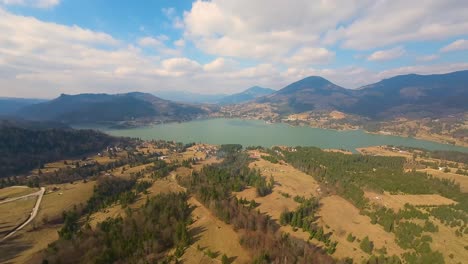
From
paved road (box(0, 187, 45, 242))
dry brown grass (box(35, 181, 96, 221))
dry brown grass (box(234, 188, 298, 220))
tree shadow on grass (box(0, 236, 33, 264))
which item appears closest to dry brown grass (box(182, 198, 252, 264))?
dry brown grass (box(234, 188, 298, 220))

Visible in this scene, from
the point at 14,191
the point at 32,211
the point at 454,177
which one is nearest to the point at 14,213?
the point at 32,211

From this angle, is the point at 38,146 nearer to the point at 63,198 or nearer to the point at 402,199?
the point at 63,198

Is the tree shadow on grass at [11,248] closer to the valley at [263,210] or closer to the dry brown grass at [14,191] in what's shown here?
the valley at [263,210]

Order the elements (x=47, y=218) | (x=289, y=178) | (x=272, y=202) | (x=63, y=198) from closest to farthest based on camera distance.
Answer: (x=47, y=218)
(x=63, y=198)
(x=272, y=202)
(x=289, y=178)

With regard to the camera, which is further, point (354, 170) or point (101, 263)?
point (354, 170)

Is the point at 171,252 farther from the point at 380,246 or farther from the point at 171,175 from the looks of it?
the point at 171,175

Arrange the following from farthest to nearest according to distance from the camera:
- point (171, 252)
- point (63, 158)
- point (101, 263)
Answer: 1. point (63, 158)
2. point (171, 252)
3. point (101, 263)

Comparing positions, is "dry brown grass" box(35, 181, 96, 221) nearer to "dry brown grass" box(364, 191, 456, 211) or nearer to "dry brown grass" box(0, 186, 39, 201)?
"dry brown grass" box(0, 186, 39, 201)

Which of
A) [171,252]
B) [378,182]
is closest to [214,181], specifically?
[171,252]
